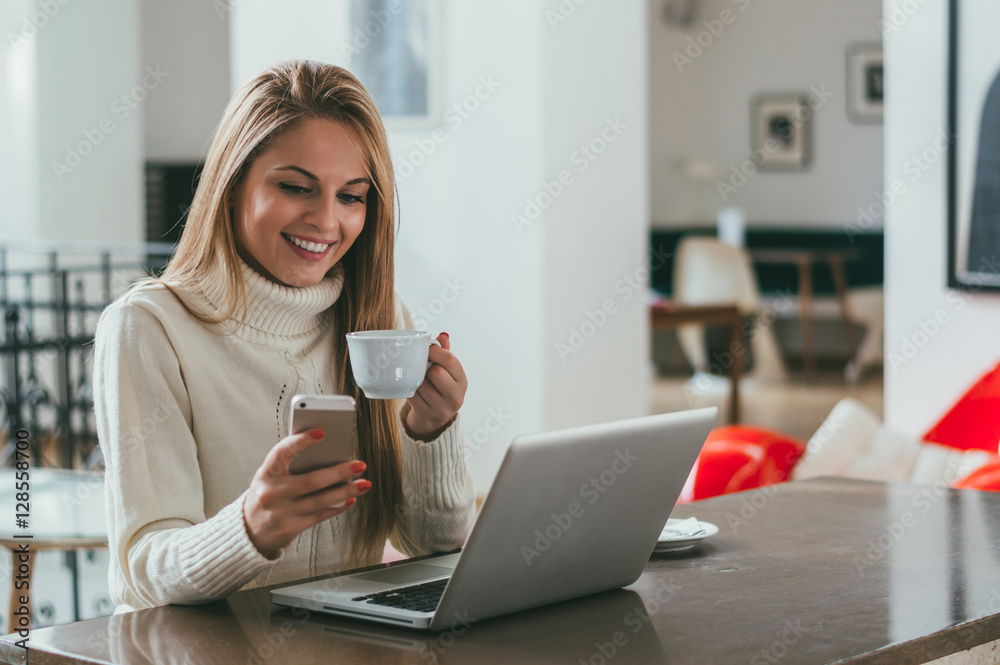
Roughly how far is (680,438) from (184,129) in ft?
25.0

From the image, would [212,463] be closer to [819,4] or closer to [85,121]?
[85,121]

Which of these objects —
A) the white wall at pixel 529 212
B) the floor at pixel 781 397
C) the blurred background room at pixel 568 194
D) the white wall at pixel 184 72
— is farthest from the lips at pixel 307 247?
the white wall at pixel 184 72

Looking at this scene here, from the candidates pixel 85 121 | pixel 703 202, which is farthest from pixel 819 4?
pixel 85 121

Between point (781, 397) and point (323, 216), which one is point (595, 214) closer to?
point (323, 216)

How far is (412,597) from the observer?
1.21 meters

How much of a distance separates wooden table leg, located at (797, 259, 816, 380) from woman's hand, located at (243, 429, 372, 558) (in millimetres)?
7379

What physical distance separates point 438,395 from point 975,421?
1640 millimetres

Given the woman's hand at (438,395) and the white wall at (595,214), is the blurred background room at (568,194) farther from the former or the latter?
the woman's hand at (438,395)

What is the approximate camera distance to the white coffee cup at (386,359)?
1.21m

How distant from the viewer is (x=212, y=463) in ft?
4.72

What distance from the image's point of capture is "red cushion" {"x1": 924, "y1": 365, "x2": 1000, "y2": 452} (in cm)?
258

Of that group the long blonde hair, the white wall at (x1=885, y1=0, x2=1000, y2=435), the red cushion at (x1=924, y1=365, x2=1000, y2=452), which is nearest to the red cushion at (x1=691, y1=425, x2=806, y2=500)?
the red cushion at (x1=924, y1=365, x2=1000, y2=452)

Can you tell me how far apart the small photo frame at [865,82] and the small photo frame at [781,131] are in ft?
1.14

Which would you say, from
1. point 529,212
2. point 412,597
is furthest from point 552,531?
point 529,212
